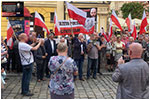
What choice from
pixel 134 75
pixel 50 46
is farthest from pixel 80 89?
pixel 134 75

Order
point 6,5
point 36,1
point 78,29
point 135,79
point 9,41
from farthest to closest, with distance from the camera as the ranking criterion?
point 36,1
point 6,5
point 78,29
point 9,41
point 135,79

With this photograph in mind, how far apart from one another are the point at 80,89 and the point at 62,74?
3.20m

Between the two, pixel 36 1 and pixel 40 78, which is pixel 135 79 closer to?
pixel 40 78

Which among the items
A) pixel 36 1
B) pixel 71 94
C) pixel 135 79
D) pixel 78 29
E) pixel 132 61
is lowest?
pixel 71 94

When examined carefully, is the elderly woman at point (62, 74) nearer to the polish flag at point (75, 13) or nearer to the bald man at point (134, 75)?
the bald man at point (134, 75)

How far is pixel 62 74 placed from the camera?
392cm

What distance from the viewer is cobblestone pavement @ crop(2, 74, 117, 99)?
6.19 meters

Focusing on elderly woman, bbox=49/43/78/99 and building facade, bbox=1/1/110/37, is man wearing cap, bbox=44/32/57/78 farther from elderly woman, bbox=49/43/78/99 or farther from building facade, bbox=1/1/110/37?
building facade, bbox=1/1/110/37

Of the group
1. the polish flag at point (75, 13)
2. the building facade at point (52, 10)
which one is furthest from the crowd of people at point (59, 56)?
the building facade at point (52, 10)

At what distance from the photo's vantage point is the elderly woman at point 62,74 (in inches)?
153

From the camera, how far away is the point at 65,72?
3.92 m

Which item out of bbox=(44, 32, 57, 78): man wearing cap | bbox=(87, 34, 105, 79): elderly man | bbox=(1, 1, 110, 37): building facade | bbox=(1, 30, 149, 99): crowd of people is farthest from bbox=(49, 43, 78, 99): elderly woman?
bbox=(1, 1, 110, 37): building facade

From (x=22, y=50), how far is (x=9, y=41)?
95.6 inches

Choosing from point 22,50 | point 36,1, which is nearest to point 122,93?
point 22,50
